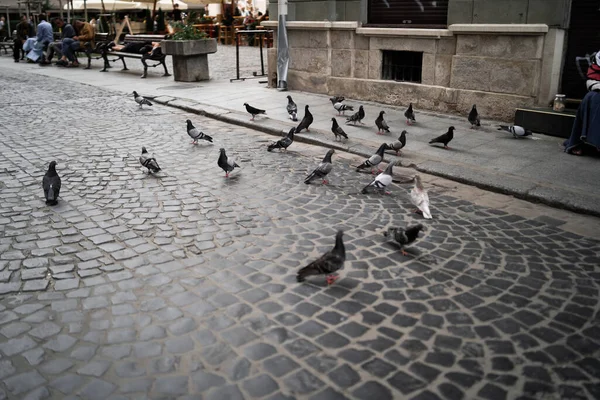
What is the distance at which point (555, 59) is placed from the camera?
9062 millimetres

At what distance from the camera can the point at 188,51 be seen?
1543cm

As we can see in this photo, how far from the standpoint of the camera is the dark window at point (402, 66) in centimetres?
1155

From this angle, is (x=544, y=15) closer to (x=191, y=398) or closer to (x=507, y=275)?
(x=507, y=275)

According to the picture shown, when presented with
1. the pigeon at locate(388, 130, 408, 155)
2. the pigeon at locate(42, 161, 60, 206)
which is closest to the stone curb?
the pigeon at locate(388, 130, 408, 155)

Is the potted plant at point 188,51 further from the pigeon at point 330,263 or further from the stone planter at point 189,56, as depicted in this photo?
the pigeon at point 330,263

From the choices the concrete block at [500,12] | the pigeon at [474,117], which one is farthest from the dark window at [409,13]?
the pigeon at [474,117]

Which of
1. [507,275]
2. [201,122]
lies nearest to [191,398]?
[507,275]

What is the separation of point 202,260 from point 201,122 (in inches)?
262

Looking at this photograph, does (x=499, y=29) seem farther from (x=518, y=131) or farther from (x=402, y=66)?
(x=402, y=66)

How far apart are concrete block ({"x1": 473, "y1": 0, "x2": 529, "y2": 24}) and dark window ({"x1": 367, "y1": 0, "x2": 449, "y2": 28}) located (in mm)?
913

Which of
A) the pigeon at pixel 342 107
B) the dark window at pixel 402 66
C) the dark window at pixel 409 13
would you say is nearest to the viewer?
the pigeon at pixel 342 107

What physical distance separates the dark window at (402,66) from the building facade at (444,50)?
0.02m

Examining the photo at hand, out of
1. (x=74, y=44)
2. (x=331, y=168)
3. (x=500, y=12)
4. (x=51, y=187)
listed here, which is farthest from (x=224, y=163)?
(x=74, y=44)

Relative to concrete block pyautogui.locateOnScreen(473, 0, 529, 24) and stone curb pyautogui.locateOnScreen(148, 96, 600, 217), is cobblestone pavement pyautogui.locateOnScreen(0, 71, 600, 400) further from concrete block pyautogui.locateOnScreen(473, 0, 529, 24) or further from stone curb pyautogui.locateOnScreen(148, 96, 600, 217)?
concrete block pyautogui.locateOnScreen(473, 0, 529, 24)
